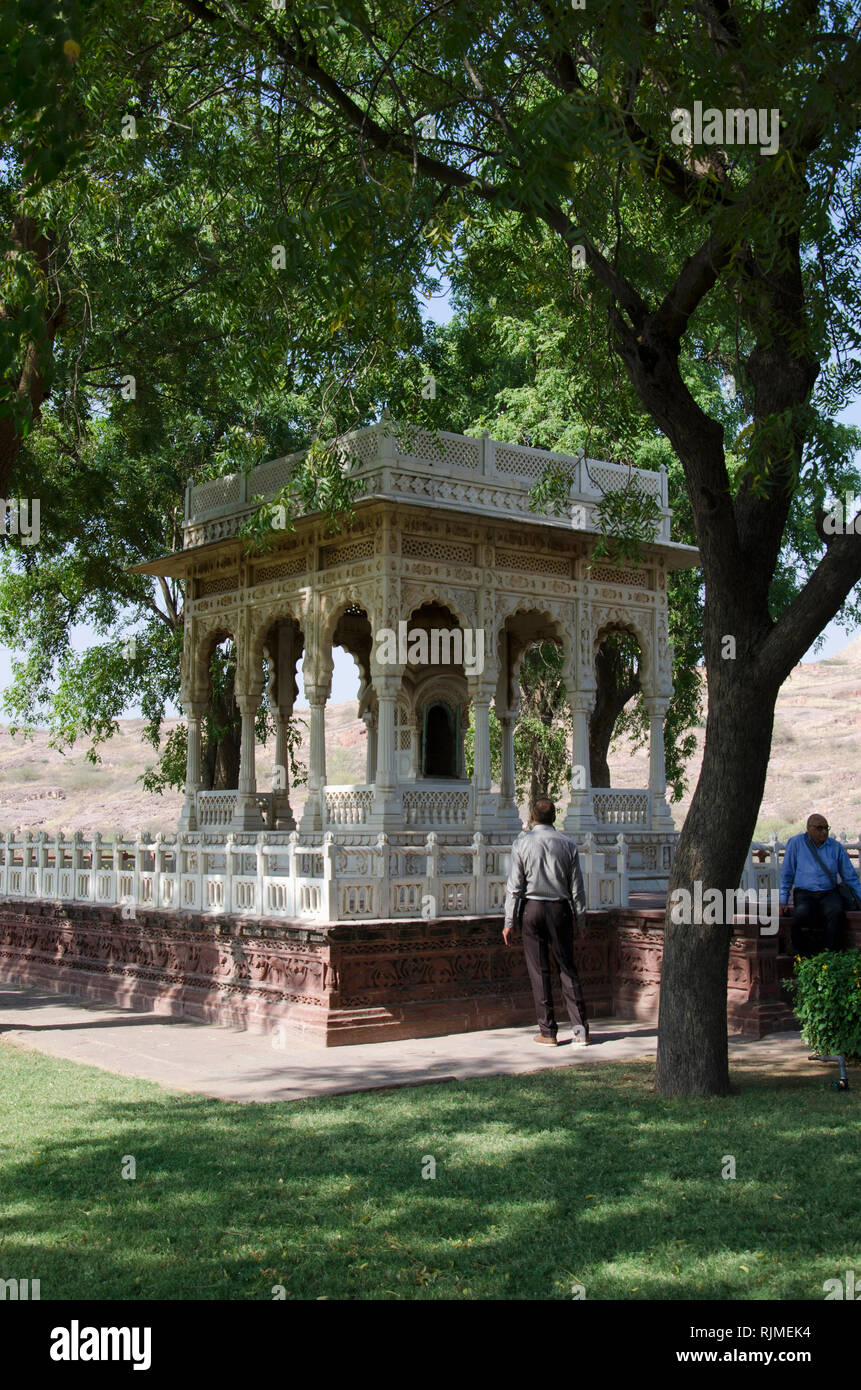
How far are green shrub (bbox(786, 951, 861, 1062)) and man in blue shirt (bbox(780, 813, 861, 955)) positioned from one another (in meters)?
2.36

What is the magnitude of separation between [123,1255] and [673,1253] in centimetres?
225

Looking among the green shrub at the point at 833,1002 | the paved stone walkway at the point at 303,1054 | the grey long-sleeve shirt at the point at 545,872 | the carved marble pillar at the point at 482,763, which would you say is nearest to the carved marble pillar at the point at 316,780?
the carved marble pillar at the point at 482,763

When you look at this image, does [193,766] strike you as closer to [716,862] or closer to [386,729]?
[386,729]

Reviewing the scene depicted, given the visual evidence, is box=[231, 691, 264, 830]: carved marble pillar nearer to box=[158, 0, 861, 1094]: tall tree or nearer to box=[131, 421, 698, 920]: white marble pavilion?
box=[131, 421, 698, 920]: white marble pavilion

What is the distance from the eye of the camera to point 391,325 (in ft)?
32.8

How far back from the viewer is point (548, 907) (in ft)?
35.9

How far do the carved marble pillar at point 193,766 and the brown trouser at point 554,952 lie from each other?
381 inches

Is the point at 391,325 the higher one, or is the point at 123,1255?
the point at 391,325

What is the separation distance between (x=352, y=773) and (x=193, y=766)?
153ft

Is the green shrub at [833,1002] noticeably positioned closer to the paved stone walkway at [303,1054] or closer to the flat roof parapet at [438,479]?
the paved stone walkway at [303,1054]

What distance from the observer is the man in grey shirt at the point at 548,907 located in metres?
10.9

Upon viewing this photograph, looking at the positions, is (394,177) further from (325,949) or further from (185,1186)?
(185,1186)

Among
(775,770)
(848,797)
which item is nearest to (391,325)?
(848,797)

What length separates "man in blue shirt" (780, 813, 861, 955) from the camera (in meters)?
11.3
